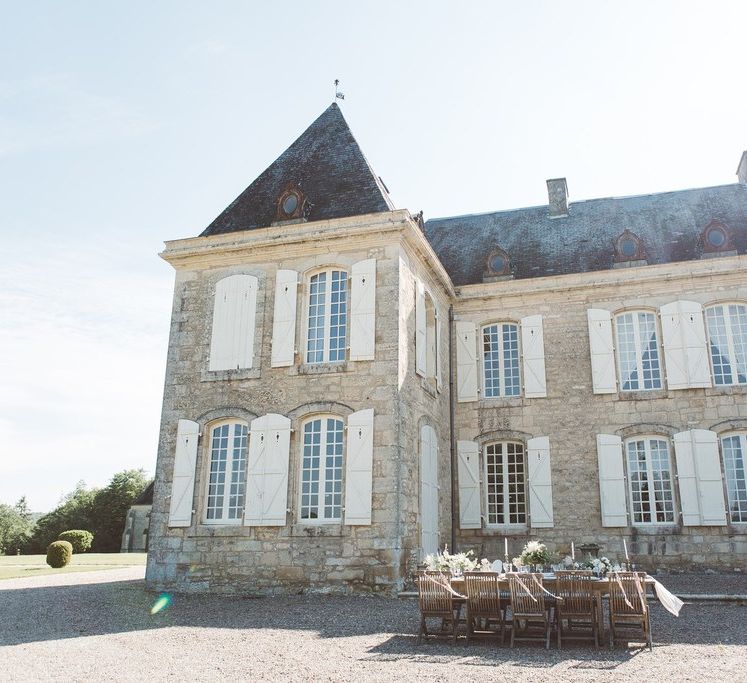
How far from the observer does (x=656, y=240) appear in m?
15.9

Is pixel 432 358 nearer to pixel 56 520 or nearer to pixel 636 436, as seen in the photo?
pixel 636 436

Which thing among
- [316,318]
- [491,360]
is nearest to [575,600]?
[316,318]

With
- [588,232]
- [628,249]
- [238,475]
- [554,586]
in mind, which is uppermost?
[588,232]

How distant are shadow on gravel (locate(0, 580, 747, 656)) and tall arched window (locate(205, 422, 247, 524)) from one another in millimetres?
1450

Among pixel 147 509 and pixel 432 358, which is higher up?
pixel 432 358

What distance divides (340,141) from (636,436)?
8.95 meters

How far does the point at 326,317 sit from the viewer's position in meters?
13.0

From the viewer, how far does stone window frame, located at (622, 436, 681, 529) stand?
1358 cm

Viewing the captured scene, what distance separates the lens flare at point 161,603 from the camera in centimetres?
1017


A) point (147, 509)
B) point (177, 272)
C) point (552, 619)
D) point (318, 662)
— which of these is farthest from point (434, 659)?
point (147, 509)

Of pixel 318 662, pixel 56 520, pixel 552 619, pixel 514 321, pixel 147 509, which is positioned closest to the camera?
pixel 318 662

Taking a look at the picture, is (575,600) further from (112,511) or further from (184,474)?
(112,511)

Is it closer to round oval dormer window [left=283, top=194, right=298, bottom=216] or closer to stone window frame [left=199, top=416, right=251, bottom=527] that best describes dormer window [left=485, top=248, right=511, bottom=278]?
round oval dormer window [left=283, top=194, right=298, bottom=216]

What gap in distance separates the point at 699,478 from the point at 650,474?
91 centimetres
